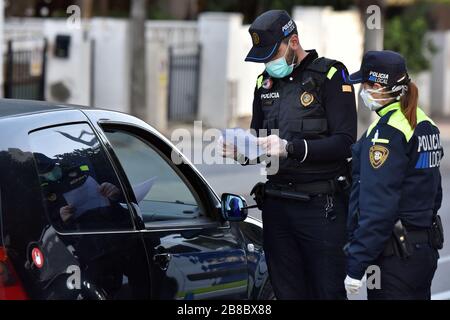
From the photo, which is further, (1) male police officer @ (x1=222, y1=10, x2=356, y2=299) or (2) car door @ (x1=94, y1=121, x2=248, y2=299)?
(1) male police officer @ (x1=222, y1=10, x2=356, y2=299)

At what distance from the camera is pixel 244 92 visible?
23.3 m

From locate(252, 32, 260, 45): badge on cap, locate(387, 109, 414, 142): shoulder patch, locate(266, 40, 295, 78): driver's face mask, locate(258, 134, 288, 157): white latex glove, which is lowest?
locate(258, 134, 288, 157): white latex glove

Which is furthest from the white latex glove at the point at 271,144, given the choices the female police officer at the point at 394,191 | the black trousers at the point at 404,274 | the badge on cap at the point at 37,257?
the badge on cap at the point at 37,257

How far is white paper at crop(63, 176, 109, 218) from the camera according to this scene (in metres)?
3.99

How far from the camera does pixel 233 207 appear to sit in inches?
188

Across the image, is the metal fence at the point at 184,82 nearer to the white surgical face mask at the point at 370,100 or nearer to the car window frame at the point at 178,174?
the car window frame at the point at 178,174

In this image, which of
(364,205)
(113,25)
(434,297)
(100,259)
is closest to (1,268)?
(100,259)

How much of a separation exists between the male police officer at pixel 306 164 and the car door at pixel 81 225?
0.79 meters

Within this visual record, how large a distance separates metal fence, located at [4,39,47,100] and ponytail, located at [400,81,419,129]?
50.1 ft

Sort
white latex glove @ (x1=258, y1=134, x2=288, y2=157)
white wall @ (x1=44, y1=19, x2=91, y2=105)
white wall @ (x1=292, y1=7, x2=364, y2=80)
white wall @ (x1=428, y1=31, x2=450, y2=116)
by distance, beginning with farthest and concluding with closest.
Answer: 1. white wall @ (x1=428, y1=31, x2=450, y2=116)
2. white wall @ (x1=292, y1=7, x2=364, y2=80)
3. white wall @ (x1=44, y1=19, x2=91, y2=105)
4. white latex glove @ (x1=258, y1=134, x2=288, y2=157)

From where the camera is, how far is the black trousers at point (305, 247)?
190 inches

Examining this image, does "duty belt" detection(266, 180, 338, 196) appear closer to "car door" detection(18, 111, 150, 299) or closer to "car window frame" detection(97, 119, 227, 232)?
"car window frame" detection(97, 119, 227, 232)

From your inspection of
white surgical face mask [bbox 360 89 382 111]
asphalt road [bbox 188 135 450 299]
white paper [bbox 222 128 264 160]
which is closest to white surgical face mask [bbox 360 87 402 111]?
white surgical face mask [bbox 360 89 382 111]

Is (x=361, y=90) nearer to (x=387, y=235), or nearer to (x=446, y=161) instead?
(x=387, y=235)
